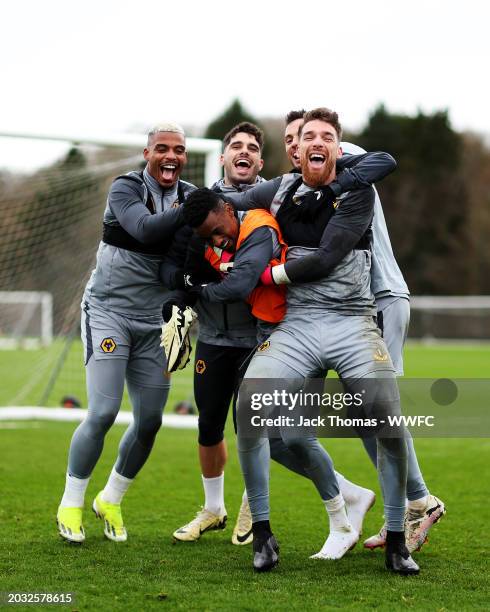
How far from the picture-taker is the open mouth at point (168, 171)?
5.82m

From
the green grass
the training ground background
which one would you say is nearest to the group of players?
the training ground background

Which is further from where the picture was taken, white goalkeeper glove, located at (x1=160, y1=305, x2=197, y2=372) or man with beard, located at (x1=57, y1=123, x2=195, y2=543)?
man with beard, located at (x1=57, y1=123, x2=195, y2=543)

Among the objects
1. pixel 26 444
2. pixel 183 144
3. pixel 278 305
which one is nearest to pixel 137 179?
pixel 183 144

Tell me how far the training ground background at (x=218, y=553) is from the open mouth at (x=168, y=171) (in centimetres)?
217

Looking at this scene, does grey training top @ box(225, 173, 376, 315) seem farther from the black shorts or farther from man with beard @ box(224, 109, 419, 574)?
the black shorts

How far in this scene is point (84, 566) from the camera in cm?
517

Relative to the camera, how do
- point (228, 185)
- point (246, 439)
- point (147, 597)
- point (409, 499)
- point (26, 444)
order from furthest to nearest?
point (26, 444) → point (228, 185) → point (409, 499) → point (246, 439) → point (147, 597)

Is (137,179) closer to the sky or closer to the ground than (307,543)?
closer to the sky

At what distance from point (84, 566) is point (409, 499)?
1.84 m

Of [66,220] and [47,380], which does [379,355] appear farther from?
[47,380]

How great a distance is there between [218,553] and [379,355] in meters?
1.59

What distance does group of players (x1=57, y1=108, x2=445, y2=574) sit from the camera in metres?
4.98

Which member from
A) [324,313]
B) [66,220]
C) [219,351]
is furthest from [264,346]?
[66,220]

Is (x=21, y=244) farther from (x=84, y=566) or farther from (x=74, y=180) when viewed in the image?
(x=84, y=566)
